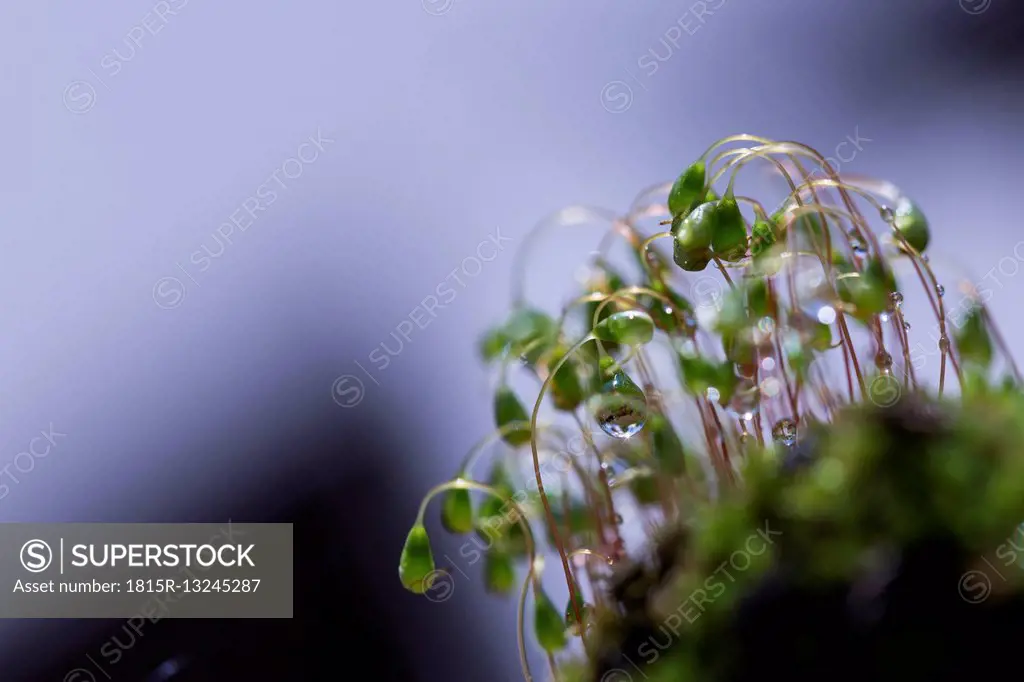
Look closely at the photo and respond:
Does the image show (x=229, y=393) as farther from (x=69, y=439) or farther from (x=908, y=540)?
(x=908, y=540)

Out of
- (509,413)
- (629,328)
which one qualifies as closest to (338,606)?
(509,413)

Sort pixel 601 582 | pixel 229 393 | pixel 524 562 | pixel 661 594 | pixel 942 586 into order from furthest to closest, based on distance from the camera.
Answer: pixel 229 393
pixel 524 562
pixel 601 582
pixel 661 594
pixel 942 586

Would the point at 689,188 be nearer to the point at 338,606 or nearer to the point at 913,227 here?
the point at 913,227

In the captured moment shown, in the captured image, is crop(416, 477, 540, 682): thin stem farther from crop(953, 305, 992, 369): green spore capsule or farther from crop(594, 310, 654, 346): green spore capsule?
crop(953, 305, 992, 369): green spore capsule

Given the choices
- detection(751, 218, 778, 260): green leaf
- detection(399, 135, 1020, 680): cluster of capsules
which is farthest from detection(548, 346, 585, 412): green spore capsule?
detection(751, 218, 778, 260): green leaf


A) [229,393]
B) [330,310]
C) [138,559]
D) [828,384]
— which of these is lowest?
[828,384]

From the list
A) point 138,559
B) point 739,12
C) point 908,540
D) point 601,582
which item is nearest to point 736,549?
point 908,540

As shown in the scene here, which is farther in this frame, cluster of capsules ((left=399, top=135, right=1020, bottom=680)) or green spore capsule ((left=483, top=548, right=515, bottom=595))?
green spore capsule ((left=483, top=548, right=515, bottom=595))

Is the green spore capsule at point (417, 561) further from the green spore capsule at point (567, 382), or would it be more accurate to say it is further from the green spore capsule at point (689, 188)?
the green spore capsule at point (689, 188)
